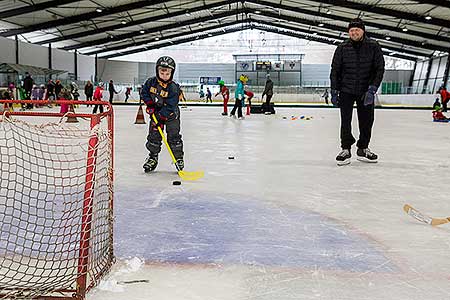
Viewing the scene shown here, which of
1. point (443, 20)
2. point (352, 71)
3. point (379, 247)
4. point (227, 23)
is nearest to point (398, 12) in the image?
point (443, 20)

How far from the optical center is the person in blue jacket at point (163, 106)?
3906mm

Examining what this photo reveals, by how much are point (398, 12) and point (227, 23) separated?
49.0 feet

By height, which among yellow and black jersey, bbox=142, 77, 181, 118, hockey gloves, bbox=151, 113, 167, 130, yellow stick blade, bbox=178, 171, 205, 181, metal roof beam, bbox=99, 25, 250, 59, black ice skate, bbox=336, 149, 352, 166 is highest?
metal roof beam, bbox=99, 25, 250, 59

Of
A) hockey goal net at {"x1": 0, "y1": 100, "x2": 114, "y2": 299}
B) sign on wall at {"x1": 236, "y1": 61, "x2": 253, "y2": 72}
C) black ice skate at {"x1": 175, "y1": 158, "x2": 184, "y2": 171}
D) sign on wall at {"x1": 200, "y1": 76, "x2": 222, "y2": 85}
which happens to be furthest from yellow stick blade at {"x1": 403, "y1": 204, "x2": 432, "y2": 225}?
sign on wall at {"x1": 236, "y1": 61, "x2": 253, "y2": 72}

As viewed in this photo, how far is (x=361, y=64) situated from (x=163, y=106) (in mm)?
2110

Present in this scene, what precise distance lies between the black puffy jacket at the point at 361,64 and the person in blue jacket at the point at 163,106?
5.81ft

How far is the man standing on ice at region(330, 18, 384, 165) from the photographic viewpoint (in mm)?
4613

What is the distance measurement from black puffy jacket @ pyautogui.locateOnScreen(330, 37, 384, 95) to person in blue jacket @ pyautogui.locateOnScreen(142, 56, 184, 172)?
1.77 meters

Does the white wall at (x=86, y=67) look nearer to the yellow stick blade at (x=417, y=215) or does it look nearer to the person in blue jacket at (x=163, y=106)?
the person in blue jacket at (x=163, y=106)

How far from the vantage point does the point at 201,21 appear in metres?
30.8

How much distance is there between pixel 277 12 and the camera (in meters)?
29.9

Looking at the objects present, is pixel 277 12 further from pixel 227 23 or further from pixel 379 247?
pixel 379 247

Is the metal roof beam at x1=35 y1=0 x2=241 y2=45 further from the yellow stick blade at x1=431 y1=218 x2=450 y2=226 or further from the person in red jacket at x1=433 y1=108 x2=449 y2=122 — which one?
the yellow stick blade at x1=431 y1=218 x2=450 y2=226

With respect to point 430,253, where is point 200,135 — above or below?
below
